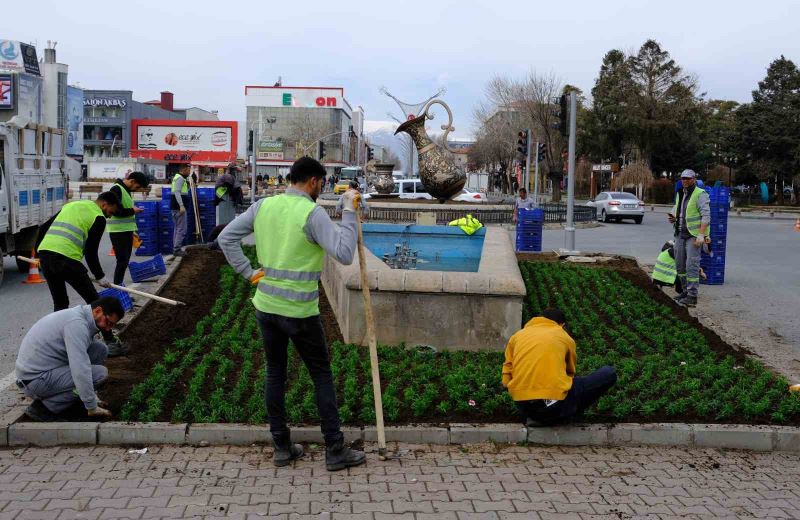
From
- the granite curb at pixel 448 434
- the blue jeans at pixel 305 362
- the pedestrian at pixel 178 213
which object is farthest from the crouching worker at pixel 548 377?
the pedestrian at pixel 178 213

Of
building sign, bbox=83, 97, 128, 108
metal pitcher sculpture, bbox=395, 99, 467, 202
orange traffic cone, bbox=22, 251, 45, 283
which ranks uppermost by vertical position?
building sign, bbox=83, 97, 128, 108

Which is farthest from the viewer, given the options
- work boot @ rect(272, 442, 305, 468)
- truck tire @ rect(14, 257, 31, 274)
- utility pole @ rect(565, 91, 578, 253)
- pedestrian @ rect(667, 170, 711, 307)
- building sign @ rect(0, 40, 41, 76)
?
building sign @ rect(0, 40, 41, 76)

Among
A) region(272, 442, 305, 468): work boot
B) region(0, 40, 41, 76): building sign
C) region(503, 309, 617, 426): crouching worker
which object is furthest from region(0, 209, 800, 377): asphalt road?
region(0, 40, 41, 76): building sign

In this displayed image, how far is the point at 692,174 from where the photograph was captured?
1121 centimetres

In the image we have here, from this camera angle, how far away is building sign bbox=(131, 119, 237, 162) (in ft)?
266

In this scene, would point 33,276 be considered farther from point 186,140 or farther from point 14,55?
point 186,140

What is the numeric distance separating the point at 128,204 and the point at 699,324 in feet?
24.5

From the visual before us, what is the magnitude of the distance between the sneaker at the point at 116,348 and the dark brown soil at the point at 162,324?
6 cm

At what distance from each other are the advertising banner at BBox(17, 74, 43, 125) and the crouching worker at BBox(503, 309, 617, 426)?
52.1 m

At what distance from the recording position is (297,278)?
16.2 ft

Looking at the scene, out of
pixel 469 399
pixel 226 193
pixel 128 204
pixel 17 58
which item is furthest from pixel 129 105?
pixel 469 399

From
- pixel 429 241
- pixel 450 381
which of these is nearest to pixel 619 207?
pixel 429 241

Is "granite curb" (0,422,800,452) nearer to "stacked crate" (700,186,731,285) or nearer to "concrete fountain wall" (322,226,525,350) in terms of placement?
"concrete fountain wall" (322,226,525,350)

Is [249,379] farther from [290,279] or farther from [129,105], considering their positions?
[129,105]
